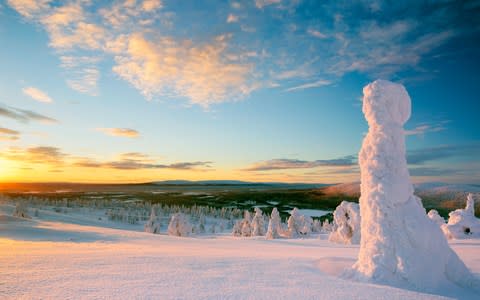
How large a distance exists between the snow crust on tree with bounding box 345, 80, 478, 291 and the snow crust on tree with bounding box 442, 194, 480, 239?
20.9 meters

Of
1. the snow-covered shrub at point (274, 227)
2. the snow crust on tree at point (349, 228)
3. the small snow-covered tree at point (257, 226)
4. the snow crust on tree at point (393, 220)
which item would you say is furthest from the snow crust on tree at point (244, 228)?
the snow crust on tree at point (393, 220)

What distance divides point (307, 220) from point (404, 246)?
4234 cm

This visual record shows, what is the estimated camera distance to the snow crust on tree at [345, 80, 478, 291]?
23.8 ft

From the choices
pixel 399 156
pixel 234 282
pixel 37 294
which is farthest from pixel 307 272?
pixel 37 294

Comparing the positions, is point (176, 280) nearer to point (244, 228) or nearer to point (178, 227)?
point (178, 227)

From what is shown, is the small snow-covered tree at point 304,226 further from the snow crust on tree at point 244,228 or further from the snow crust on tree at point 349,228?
the snow crust on tree at point 349,228

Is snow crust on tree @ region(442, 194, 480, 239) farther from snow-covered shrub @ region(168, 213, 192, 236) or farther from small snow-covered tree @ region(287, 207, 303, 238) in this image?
snow-covered shrub @ region(168, 213, 192, 236)

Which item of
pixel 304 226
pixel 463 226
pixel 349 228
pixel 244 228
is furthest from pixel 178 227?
pixel 463 226

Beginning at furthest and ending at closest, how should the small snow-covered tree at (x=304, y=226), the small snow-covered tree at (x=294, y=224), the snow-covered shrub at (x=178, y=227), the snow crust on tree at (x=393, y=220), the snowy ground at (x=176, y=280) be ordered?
the snow-covered shrub at (x=178, y=227)
the small snow-covered tree at (x=304, y=226)
the small snow-covered tree at (x=294, y=224)
the snow crust on tree at (x=393, y=220)
the snowy ground at (x=176, y=280)

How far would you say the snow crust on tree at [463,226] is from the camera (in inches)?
978

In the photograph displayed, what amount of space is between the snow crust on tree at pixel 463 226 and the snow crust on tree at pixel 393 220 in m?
20.9

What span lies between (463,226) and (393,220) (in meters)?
23.3

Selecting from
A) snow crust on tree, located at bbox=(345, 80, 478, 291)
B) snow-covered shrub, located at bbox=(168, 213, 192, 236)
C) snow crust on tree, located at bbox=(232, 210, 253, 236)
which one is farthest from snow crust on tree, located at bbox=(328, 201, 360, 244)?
snow-covered shrub, located at bbox=(168, 213, 192, 236)

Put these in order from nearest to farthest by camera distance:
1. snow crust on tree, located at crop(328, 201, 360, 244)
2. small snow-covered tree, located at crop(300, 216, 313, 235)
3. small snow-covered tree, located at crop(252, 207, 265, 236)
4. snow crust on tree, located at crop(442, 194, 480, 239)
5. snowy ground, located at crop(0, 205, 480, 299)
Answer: snowy ground, located at crop(0, 205, 480, 299) < snow crust on tree, located at crop(442, 194, 480, 239) < snow crust on tree, located at crop(328, 201, 360, 244) < small snow-covered tree, located at crop(300, 216, 313, 235) < small snow-covered tree, located at crop(252, 207, 265, 236)
